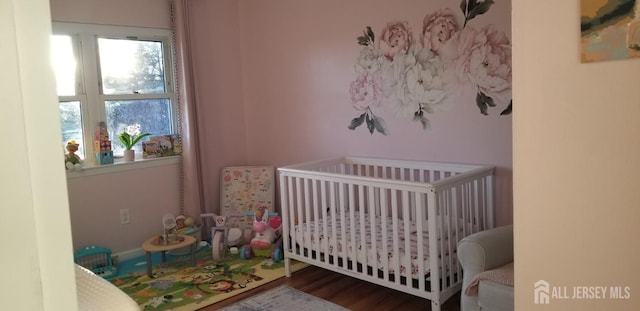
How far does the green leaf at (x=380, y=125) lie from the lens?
11.5ft

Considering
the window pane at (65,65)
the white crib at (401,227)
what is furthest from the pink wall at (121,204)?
the white crib at (401,227)

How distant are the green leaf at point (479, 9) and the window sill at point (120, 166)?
259cm

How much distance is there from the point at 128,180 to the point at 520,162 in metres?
3.41

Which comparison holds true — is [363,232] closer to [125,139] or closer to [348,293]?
[348,293]

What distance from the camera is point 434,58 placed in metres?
3.16

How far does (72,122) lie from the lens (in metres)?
3.73

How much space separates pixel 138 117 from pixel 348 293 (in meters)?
2.29

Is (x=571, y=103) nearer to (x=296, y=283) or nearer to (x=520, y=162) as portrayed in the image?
(x=520, y=162)

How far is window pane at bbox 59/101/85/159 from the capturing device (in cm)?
369

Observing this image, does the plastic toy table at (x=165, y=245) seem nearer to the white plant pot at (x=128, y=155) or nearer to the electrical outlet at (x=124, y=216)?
the electrical outlet at (x=124, y=216)

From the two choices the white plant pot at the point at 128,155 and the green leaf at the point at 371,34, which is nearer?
the green leaf at the point at 371,34

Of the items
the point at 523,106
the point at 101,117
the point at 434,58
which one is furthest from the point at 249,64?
the point at 523,106

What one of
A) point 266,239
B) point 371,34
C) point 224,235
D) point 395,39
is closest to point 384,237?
point 266,239

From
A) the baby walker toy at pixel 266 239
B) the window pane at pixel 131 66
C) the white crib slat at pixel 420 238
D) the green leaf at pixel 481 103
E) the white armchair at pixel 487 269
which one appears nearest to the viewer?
the white armchair at pixel 487 269
